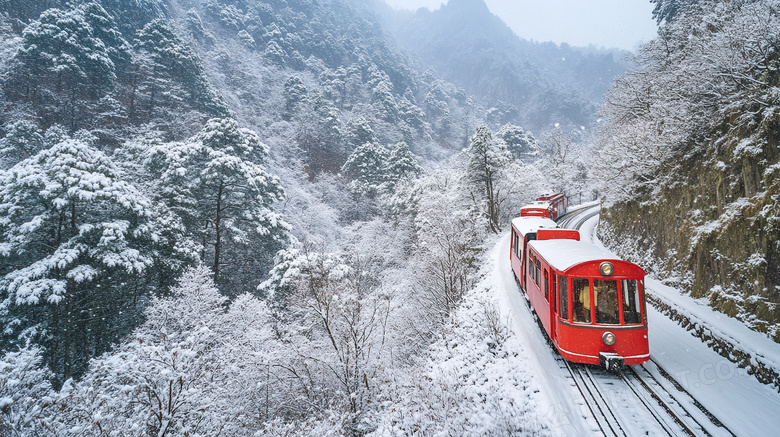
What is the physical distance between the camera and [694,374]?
701 cm

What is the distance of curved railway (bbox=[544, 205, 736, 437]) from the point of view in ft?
17.9

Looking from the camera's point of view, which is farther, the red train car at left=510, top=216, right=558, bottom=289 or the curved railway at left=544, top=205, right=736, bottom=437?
the red train car at left=510, top=216, right=558, bottom=289

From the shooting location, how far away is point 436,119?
70938 mm

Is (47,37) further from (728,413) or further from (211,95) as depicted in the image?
(728,413)

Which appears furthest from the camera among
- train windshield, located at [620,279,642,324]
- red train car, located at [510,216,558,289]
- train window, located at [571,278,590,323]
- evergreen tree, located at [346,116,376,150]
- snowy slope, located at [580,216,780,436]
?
evergreen tree, located at [346,116,376,150]

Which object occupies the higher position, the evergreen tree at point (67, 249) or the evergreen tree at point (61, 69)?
the evergreen tree at point (61, 69)

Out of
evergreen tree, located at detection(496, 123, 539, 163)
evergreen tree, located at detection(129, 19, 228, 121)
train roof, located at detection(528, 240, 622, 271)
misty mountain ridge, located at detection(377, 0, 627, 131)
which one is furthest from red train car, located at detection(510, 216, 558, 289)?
misty mountain ridge, located at detection(377, 0, 627, 131)

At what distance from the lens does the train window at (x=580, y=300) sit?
6.57 meters

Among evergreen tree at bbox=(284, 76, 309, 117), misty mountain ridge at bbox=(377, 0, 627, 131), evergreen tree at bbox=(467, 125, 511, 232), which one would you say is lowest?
evergreen tree at bbox=(467, 125, 511, 232)

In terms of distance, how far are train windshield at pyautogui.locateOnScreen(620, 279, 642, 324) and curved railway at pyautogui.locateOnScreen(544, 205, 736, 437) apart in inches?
57.6

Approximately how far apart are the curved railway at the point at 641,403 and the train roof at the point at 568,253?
2.60m

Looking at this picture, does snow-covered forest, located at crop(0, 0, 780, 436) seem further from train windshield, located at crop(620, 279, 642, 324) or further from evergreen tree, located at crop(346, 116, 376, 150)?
evergreen tree, located at crop(346, 116, 376, 150)

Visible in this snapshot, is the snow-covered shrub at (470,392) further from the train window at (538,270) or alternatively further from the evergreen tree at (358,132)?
the evergreen tree at (358,132)

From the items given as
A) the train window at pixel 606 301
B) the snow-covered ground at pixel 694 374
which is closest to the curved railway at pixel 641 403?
the snow-covered ground at pixel 694 374
